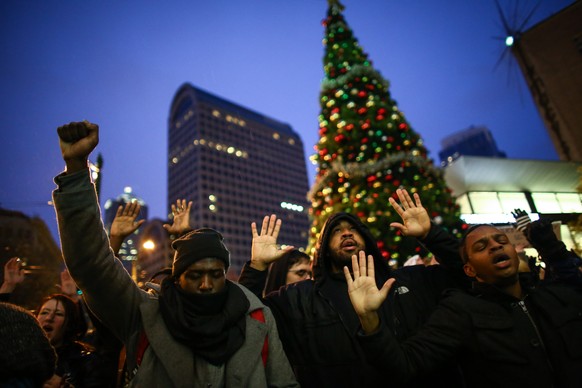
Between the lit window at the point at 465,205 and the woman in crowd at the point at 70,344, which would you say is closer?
the woman in crowd at the point at 70,344

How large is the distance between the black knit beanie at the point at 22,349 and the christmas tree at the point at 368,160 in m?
8.12

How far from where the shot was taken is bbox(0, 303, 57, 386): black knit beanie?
134cm

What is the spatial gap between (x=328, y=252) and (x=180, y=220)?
1.95 metres

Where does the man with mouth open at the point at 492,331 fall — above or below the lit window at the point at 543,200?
below

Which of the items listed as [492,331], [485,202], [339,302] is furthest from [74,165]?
[485,202]

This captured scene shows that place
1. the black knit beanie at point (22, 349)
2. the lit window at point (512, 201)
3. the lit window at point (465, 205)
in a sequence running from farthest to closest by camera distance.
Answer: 1. the lit window at point (465, 205)
2. the lit window at point (512, 201)
3. the black knit beanie at point (22, 349)

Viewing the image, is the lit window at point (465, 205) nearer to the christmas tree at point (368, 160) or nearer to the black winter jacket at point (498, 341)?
the christmas tree at point (368, 160)

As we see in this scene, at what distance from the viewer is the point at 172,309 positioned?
7.19 ft

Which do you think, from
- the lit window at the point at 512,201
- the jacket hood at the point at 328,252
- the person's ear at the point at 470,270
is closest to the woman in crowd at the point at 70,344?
the jacket hood at the point at 328,252

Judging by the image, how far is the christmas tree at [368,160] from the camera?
9180mm

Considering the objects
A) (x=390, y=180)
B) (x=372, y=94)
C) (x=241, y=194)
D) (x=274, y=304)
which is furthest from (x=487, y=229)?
(x=241, y=194)

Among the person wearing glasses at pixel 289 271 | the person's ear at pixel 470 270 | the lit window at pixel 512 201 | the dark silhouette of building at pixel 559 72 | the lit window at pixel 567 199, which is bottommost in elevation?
the person's ear at pixel 470 270

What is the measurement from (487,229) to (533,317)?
690 mm

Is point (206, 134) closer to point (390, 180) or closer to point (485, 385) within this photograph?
point (390, 180)
